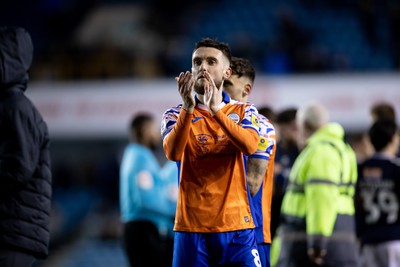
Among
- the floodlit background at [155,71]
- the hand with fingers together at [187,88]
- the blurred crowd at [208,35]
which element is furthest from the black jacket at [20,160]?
the blurred crowd at [208,35]

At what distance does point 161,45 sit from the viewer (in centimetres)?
1769

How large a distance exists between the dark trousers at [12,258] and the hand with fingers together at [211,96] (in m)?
1.26

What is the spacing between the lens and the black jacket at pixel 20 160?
14.6 ft

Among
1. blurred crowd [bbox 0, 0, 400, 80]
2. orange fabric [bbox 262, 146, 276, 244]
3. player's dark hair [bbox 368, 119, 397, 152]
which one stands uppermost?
blurred crowd [bbox 0, 0, 400, 80]

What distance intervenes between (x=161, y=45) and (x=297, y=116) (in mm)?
10669

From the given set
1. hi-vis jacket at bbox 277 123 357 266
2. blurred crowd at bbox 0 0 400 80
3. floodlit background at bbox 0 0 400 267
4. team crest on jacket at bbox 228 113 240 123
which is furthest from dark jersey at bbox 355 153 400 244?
blurred crowd at bbox 0 0 400 80

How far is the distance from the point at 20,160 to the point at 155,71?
12.5m

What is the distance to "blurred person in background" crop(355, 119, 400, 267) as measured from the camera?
6652 millimetres

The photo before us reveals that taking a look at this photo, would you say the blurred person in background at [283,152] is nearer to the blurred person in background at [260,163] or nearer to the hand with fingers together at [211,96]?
the blurred person in background at [260,163]

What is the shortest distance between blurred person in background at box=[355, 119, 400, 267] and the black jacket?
2975mm

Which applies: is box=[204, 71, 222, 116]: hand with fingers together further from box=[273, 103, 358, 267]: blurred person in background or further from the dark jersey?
the dark jersey

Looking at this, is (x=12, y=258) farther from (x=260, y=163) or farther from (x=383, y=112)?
(x=383, y=112)

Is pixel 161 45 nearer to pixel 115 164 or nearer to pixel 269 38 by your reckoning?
pixel 269 38

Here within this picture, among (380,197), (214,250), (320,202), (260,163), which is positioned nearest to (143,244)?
(320,202)
